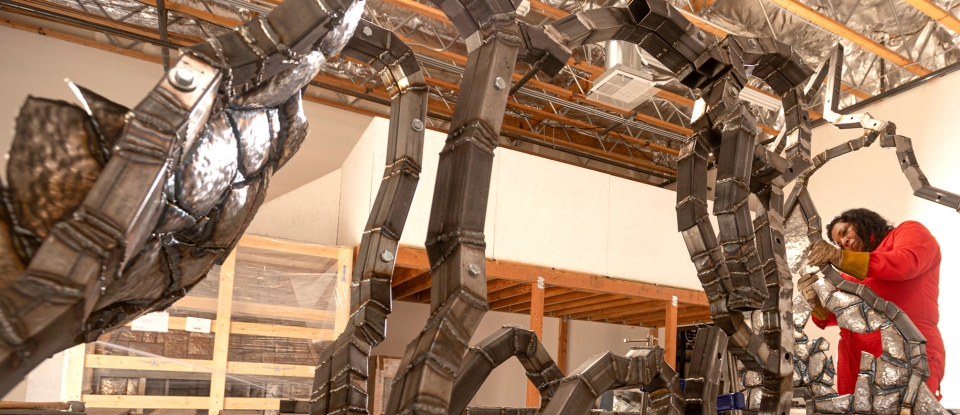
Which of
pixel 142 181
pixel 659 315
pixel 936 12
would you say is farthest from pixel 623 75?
pixel 142 181

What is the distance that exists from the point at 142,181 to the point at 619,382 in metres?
1.13

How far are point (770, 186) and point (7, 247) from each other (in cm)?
206

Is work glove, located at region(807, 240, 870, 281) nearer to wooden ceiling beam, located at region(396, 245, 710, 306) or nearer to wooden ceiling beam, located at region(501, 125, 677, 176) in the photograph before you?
wooden ceiling beam, located at region(396, 245, 710, 306)

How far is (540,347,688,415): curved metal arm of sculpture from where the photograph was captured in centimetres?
147

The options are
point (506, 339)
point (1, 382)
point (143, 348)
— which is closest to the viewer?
point (1, 382)

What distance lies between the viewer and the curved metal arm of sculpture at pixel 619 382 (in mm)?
1466

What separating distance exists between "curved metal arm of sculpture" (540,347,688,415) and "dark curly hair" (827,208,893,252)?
2.82m

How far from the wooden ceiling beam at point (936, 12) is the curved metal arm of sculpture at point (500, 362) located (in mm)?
6192

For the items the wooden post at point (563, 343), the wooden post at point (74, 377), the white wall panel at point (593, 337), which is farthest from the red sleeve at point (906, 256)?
the white wall panel at point (593, 337)

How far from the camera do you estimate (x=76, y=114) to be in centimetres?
89

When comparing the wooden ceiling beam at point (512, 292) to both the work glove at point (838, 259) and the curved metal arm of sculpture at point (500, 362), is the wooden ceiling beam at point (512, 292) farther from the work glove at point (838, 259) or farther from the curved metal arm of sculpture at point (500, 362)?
the curved metal arm of sculpture at point (500, 362)

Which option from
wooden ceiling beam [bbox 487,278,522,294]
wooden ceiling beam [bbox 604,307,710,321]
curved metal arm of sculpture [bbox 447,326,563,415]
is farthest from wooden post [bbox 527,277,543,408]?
curved metal arm of sculpture [bbox 447,326,563,415]

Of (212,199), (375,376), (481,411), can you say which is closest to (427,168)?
(375,376)

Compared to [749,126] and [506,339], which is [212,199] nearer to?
[506,339]
